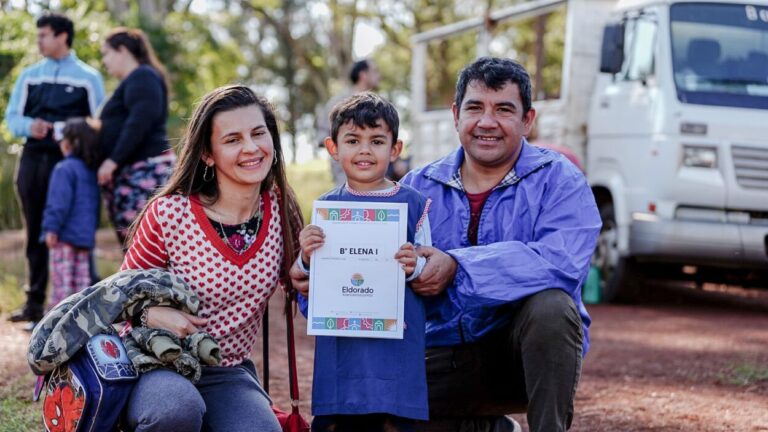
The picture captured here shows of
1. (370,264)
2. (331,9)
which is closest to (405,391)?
(370,264)

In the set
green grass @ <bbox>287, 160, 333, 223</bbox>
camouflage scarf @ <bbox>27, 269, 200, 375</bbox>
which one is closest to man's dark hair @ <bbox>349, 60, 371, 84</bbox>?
camouflage scarf @ <bbox>27, 269, 200, 375</bbox>

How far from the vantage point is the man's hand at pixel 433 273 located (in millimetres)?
3430

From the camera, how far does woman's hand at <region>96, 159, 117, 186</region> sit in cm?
684

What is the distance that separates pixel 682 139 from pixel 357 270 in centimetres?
580

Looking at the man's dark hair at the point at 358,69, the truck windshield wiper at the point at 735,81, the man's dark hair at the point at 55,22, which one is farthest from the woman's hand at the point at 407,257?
the truck windshield wiper at the point at 735,81

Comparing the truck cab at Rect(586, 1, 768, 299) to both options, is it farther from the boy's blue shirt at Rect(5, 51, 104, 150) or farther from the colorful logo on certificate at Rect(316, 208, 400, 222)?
the colorful logo on certificate at Rect(316, 208, 400, 222)

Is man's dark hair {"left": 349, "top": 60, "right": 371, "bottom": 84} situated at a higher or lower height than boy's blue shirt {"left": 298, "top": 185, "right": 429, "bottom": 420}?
higher

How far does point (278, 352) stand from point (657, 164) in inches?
148

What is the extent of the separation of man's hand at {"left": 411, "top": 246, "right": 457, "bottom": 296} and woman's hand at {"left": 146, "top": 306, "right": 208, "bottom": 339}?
2.46 feet

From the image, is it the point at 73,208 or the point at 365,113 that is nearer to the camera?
the point at 365,113

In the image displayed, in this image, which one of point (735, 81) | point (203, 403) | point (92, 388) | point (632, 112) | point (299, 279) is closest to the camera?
point (92, 388)

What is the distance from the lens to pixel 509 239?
12.3 ft

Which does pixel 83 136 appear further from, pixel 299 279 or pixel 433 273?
pixel 433 273

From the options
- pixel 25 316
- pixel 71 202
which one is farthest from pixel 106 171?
pixel 25 316
